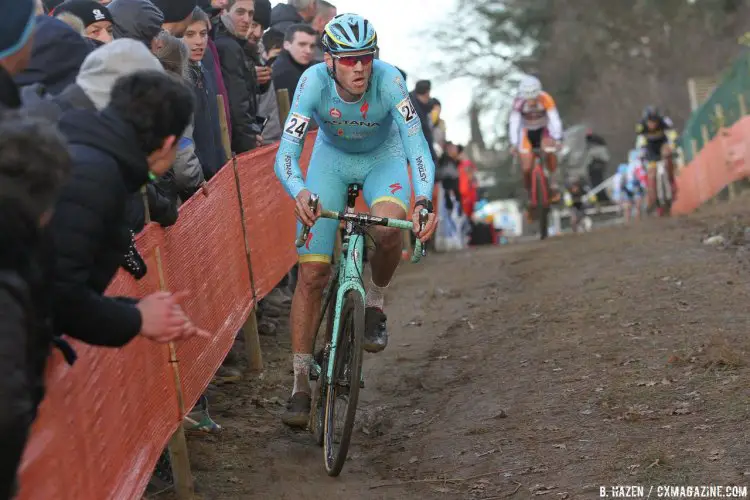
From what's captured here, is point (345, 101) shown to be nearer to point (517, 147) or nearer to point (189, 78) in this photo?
point (189, 78)

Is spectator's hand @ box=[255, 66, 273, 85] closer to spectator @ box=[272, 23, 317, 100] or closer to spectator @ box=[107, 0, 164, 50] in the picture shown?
spectator @ box=[272, 23, 317, 100]

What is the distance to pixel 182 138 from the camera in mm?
7703

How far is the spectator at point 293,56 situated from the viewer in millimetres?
12320

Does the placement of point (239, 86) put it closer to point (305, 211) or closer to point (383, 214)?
point (383, 214)

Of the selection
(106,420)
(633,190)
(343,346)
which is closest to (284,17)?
(343,346)

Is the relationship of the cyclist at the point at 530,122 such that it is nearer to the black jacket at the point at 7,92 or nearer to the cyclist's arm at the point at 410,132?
the cyclist's arm at the point at 410,132

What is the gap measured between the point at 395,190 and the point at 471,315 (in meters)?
4.12

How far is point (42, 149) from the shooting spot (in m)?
3.77

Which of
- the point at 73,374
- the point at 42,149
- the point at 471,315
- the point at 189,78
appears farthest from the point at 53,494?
the point at 471,315

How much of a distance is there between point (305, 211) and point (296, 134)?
0.72 metres

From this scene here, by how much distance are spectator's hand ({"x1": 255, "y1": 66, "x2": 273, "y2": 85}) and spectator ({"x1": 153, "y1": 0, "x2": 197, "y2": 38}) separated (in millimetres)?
2389

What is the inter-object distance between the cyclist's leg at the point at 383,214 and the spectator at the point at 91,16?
1.78m

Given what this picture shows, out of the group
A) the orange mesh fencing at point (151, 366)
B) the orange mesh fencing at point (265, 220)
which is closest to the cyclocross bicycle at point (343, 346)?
the orange mesh fencing at point (151, 366)

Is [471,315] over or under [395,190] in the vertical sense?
under
